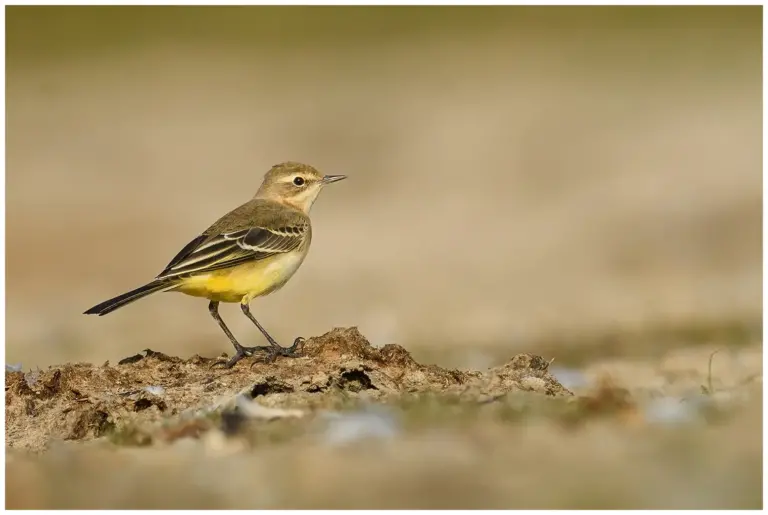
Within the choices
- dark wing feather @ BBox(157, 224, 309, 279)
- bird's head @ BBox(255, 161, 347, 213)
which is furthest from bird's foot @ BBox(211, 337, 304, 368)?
bird's head @ BBox(255, 161, 347, 213)

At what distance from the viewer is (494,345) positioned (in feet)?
43.2

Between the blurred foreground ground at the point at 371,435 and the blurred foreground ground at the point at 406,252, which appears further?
the blurred foreground ground at the point at 406,252

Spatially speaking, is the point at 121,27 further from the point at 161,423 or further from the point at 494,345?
the point at 161,423

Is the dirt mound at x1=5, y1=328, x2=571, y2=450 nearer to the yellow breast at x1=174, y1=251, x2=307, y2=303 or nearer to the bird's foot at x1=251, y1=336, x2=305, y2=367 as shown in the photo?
the bird's foot at x1=251, y1=336, x2=305, y2=367

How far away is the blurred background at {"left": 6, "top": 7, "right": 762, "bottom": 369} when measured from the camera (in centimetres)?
1558

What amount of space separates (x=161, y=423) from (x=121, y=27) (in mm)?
27295

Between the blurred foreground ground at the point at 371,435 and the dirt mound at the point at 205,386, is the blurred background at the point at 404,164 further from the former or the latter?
the blurred foreground ground at the point at 371,435

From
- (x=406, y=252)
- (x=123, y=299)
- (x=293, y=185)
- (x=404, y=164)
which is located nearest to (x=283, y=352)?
(x=123, y=299)

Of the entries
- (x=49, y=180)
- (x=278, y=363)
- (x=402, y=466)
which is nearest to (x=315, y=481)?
(x=402, y=466)

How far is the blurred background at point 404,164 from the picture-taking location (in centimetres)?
1558

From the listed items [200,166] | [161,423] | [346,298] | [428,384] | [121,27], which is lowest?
[161,423]

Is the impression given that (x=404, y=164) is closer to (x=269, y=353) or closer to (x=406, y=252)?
(x=406, y=252)

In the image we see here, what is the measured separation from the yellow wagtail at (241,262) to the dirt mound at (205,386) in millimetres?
428

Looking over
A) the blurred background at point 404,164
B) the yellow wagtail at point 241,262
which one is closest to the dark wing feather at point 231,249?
the yellow wagtail at point 241,262
